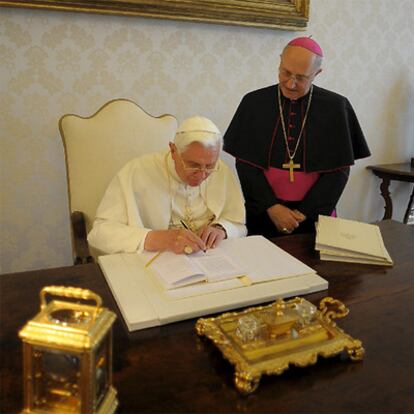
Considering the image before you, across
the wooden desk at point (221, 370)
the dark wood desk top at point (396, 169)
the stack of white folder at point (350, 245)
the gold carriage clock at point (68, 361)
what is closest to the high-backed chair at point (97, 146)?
the wooden desk at point (221, 370)

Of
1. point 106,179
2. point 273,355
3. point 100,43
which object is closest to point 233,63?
point 100,43

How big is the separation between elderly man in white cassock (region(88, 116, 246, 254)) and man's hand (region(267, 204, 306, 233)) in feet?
1.09

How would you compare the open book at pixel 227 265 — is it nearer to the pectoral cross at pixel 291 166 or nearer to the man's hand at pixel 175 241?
the man's hand at pixel 175 241

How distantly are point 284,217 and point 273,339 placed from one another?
4.59 ft

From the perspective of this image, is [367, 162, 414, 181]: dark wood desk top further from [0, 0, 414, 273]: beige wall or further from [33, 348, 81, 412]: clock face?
[33, 348, 81, 412]: clock face

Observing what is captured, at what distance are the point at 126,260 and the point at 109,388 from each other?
74 cm

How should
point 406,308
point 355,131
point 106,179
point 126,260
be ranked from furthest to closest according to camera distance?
point 355,131, point 106,179, point 126,260, point 406,308

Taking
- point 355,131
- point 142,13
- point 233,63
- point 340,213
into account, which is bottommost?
point 340,213

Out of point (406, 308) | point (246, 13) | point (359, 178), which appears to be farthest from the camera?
point (359, 178)

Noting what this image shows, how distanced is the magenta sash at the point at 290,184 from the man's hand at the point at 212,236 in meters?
0.86

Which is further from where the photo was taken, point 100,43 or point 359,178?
point 359,178

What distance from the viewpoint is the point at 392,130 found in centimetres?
426

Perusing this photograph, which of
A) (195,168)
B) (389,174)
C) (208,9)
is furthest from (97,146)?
(389,174)

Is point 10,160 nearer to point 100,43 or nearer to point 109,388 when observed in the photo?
point 100,43
